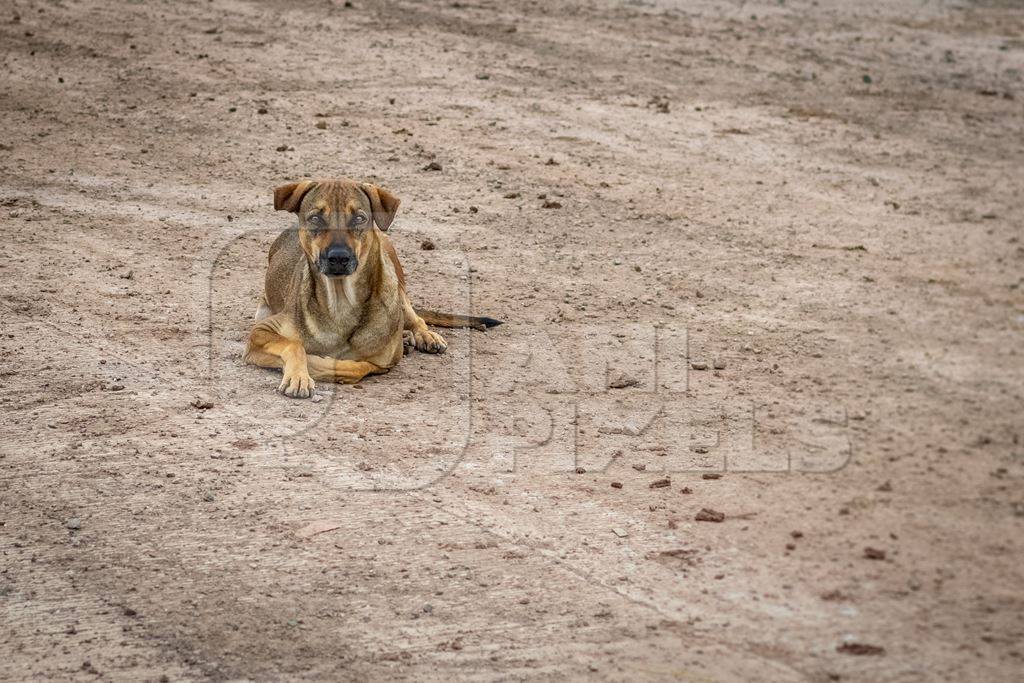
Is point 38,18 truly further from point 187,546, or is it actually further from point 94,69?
point 187,546

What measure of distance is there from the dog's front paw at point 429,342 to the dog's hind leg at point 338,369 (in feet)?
1.57

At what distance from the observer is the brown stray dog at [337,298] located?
838 centimetres

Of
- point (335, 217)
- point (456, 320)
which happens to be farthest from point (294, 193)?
point (456, 320)

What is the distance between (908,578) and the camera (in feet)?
18.8

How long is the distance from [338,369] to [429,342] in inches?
28.5

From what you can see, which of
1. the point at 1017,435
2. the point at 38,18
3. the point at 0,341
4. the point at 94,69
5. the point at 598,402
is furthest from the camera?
the point at 38,18

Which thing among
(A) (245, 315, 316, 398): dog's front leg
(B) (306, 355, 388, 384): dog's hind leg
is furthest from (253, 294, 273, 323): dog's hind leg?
(B) (306, 355, 388, 384): dog's hind leg

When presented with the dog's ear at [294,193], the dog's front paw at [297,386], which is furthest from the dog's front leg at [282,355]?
the dog's ear at [294,193]

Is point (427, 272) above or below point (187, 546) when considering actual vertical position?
above

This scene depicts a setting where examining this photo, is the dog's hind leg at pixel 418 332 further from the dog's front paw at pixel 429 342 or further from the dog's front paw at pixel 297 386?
the dog's front paw at pixel 297 386

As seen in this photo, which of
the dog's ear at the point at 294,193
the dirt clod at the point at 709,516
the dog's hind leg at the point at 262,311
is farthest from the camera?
the dog's hind leg at the point at 262,311

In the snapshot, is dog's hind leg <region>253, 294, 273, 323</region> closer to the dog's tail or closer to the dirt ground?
the dirt ground

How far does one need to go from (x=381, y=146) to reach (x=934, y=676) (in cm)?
832

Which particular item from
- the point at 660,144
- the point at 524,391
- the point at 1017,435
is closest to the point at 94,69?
the point at 660,144
